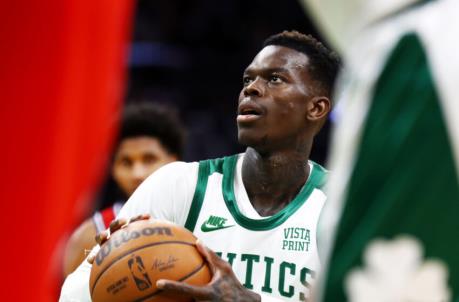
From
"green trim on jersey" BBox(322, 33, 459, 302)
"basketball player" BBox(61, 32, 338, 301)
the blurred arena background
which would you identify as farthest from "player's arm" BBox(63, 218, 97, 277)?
the blurred arena background

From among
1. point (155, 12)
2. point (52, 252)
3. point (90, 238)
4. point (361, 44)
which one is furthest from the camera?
point (155, 12)

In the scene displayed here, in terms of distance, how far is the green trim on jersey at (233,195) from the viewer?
3791 mm

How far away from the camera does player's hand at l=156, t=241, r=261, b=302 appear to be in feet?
9.96

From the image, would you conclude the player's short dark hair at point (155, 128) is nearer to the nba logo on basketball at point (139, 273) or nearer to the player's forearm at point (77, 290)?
the player's forearm at point (77, 290)

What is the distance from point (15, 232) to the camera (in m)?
1.30

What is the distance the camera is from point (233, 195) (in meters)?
3.91

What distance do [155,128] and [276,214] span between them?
7.78 feet

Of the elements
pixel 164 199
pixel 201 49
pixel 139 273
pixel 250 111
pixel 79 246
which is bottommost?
pixel 79 246

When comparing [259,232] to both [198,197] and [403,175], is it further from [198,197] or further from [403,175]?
[403,175]

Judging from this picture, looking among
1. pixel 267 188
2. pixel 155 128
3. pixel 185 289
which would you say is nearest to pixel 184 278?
pixel 185 289

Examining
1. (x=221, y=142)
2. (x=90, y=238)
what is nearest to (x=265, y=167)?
(x=90, y=238)

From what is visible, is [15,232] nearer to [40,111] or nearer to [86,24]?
[40,111]

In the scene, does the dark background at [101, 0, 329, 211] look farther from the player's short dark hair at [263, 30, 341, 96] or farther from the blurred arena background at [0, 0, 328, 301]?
the blurred arena background at [0, 0, 328, 301]

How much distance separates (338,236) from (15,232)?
1.85 ft
